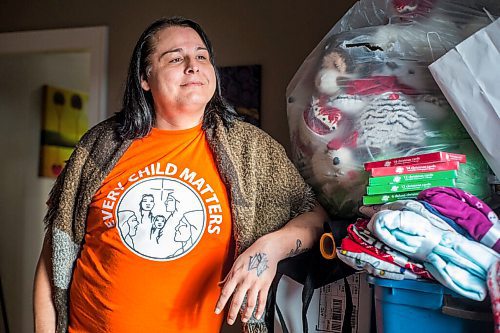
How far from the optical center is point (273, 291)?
140cm

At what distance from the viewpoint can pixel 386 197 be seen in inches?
46.0

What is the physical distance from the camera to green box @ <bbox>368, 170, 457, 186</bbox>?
1113mm

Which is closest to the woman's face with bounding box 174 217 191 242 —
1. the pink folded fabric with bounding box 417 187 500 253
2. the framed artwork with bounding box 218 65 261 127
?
the pink folded fabric with bounding box 417 187 500 253

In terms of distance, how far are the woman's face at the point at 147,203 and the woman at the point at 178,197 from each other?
53 mm

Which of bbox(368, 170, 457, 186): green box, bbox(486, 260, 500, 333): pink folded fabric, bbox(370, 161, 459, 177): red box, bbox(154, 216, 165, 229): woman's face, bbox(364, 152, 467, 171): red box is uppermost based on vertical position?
bbox(364, 152, 467, 171): red box

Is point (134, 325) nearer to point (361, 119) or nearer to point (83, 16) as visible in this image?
point (361, 119)

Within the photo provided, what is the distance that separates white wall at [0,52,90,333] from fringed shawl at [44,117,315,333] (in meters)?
1.74

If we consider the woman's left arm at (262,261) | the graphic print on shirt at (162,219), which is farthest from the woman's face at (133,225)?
the woman's left arm at (262,261)

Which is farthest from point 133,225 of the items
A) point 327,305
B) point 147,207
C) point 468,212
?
point 468,212

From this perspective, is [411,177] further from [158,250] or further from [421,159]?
[158,250]

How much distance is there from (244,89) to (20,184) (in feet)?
5.42

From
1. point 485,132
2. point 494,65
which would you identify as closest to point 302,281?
point 485,132

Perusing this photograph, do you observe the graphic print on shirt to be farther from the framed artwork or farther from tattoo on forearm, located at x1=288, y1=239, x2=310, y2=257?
the framed artwork

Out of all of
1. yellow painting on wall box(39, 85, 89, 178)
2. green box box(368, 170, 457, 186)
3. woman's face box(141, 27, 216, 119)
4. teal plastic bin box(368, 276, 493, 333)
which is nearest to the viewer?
teal plastic bin box(368, 276, 493, 333)
